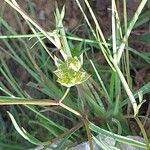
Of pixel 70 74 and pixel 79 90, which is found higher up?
pixel 70 74

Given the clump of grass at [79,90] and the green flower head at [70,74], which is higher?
the green flower head at [70,74]

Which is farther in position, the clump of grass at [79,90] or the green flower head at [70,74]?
the clump of grass at [79,90]

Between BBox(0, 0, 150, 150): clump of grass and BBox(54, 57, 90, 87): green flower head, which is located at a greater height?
BBox(54, 57, 90, 87): green flower head

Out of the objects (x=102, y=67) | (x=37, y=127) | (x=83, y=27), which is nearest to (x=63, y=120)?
(x=37, y=127)

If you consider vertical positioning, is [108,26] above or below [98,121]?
above

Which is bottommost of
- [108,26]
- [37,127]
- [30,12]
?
[37,127]

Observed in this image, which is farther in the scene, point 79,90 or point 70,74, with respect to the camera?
point 79,90

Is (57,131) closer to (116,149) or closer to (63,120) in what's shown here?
(63,120)

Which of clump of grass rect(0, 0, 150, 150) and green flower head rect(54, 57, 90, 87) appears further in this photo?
clump of grass rect(0, 0, 150, 150)
